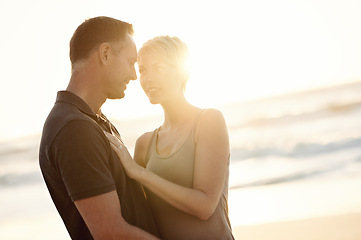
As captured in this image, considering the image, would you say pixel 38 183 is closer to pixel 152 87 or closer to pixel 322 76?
pixel 152 87

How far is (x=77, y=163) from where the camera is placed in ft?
8.39

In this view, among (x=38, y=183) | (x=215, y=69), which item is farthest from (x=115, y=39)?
(x=215, y=69)

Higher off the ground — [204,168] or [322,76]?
[322,76]

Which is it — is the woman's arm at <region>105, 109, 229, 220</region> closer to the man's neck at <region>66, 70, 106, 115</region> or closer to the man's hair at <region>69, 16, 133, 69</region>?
the man's neck at <region>66, 70, 106, 115</region>

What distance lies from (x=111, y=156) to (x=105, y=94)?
47 cm

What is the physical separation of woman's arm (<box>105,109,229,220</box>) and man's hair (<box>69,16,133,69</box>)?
0.61 metres

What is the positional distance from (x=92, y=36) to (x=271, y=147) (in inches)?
621

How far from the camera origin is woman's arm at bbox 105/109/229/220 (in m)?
3.21

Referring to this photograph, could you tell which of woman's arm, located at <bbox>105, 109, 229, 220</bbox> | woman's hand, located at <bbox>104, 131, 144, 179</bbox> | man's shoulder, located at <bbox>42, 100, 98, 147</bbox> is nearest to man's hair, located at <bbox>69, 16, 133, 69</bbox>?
man's shoulder, located at <bbox>42, 100, 98, 147</bbox>

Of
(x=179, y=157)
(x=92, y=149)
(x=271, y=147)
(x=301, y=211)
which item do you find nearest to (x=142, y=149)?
(x=179, y=157)

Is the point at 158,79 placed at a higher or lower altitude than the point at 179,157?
higher

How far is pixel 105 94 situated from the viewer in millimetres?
3186

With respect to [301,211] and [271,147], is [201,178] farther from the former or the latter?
[271,147]

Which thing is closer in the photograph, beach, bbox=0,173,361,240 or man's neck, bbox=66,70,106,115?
man's neck, bbox=66,70,106,115
